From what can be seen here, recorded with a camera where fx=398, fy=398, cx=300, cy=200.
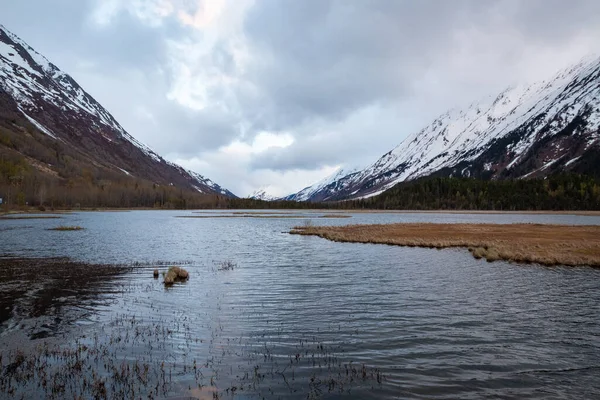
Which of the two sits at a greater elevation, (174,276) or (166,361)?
(174,276)

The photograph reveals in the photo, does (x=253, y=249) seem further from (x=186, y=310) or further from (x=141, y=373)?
(x=141, y=373)

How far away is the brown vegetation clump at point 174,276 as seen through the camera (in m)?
30.1

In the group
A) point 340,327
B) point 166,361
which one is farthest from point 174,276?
point 166,361

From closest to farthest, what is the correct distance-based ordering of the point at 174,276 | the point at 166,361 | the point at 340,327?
the point at 166,361 → the point at 340,327 → the point at 174,276

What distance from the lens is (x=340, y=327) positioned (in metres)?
19.3

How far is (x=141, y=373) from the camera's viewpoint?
1373cm

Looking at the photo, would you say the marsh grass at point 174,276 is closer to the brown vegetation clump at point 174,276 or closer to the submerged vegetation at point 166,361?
the brown vegetation clump at point 174,276

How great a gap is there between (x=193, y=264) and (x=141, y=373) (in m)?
27.5

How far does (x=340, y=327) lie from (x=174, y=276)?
16667 mm

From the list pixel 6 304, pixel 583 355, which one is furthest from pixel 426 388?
pixel 6 304

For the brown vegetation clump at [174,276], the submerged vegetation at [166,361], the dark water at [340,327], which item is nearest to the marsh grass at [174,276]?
the brown vegetation clump at [174,276]

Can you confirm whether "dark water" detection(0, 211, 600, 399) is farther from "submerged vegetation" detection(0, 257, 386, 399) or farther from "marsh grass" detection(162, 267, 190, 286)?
"marsh grass" detection(162, 267, 190, 286)

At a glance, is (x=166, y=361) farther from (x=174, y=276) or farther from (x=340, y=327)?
(x=174, y=276)

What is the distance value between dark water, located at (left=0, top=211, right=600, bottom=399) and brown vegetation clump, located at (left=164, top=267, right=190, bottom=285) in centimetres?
83
